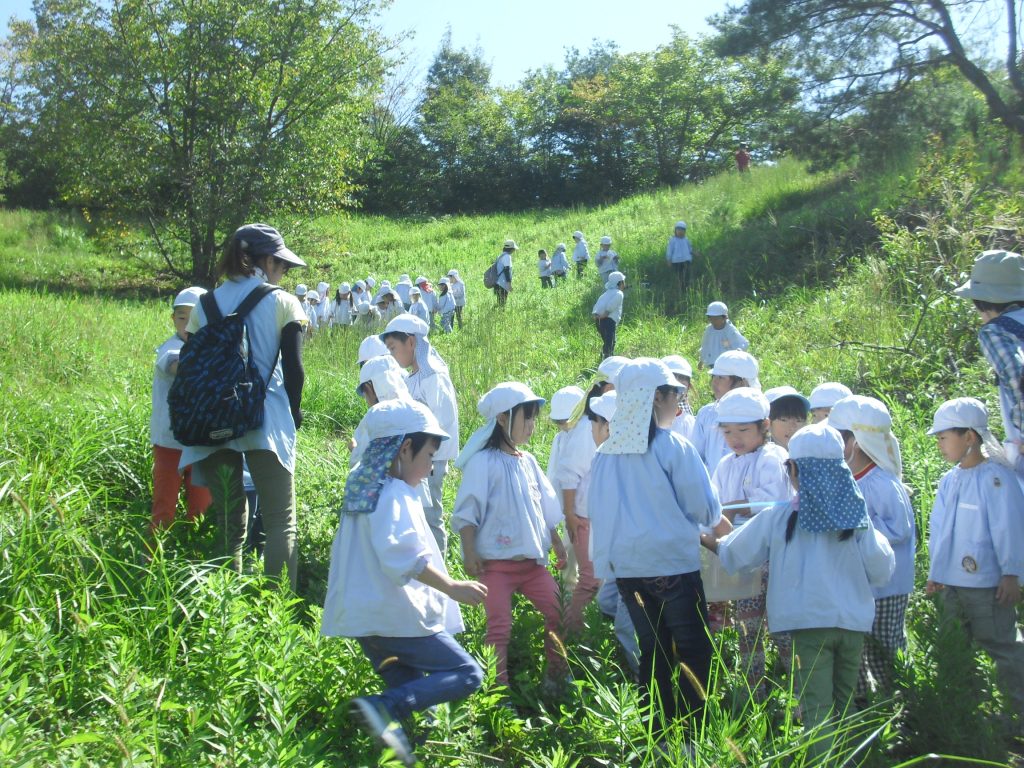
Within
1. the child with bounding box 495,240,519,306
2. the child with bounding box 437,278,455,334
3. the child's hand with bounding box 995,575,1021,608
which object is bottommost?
the child's hand with bounding box 995,575,1021,608

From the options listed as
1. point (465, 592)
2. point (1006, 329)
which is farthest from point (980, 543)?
point (465, 592)

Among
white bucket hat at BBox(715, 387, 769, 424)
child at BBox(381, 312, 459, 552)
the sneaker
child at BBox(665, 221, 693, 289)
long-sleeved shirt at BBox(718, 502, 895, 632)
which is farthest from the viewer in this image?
child at BBox(665, 221, 693, 289)

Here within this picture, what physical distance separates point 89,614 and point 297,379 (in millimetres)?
1342

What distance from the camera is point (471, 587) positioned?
3.20 meters

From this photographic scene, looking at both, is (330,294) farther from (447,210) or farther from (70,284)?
(447,210)

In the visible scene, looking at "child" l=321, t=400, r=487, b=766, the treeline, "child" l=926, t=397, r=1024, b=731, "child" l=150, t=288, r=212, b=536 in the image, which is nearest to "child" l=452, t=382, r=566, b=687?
"child" l=321, t=400, r=487, b=766

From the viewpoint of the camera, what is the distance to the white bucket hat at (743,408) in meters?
4.31

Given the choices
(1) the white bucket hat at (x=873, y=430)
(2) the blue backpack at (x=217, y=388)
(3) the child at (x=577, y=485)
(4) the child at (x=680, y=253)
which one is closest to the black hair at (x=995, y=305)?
(1) the white bucket hat at (x=873, y=430)

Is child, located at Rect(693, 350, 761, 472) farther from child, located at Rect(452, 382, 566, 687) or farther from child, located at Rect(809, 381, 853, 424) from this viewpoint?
child, located at Rect(452, 382, 566, 687)

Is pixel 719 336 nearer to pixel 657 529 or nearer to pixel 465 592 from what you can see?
pixel 657 529

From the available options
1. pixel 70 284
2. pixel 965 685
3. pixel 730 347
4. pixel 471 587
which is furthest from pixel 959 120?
pixel 70 284

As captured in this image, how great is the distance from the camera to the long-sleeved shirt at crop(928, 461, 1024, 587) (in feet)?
14.0

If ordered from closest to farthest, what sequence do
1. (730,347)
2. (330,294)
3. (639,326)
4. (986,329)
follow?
(986,329)
(730,347)
(639,326)
(330,294)

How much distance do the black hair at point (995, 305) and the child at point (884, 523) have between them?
0.63 m
